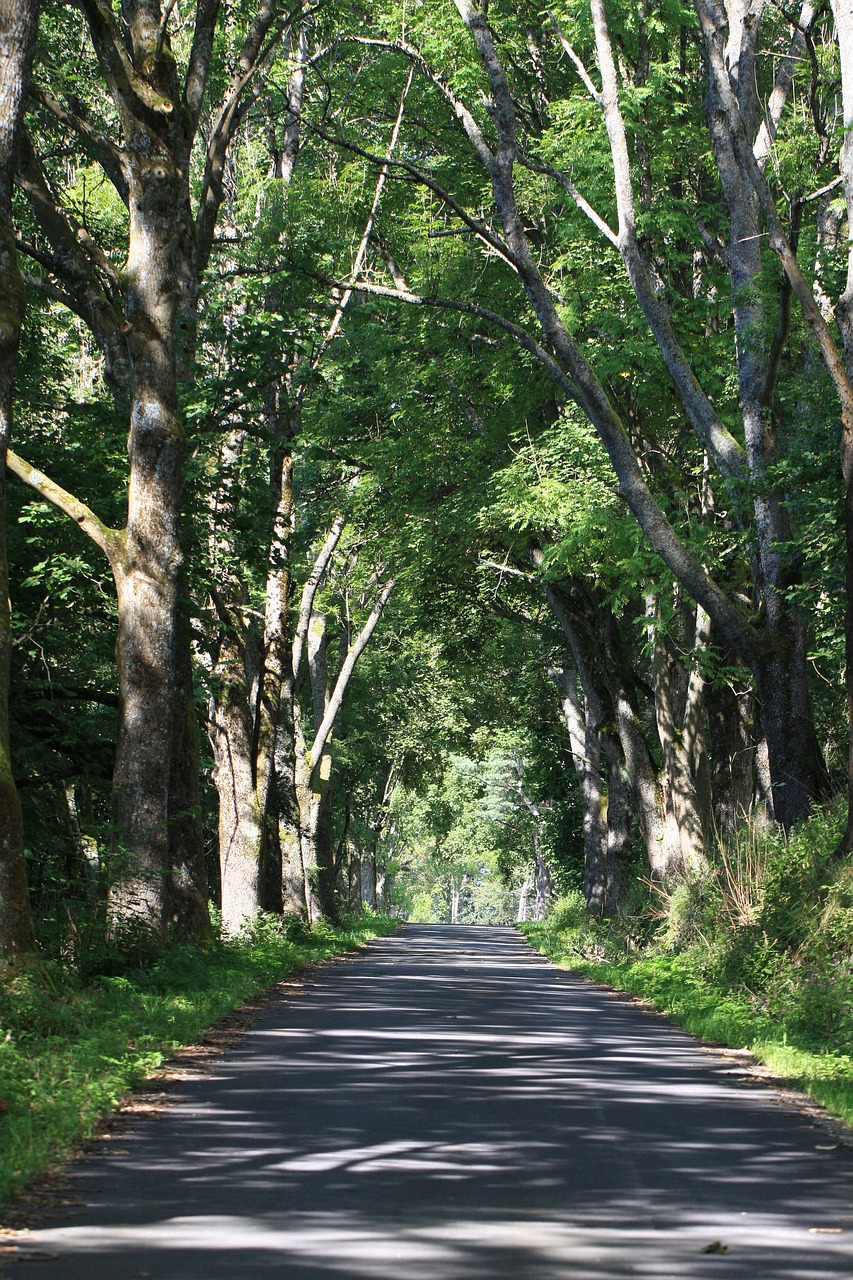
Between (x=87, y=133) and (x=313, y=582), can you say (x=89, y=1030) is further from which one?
(x=313, y=582)

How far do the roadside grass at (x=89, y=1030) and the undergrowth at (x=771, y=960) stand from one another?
14.5ft

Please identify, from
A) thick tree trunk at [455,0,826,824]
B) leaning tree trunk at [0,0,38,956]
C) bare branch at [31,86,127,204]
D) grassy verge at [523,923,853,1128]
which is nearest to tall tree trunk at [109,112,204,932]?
bare branch at [31,86,127,204]

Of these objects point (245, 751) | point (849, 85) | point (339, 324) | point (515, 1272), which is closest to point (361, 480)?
point (339, 324)

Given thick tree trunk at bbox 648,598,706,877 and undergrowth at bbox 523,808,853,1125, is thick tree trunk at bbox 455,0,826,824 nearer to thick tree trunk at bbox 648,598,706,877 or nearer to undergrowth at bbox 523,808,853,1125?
undergrowth at bbox 523,808,853,1125

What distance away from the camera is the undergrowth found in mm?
11359

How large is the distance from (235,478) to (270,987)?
6392mm

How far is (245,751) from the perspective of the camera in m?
23.0

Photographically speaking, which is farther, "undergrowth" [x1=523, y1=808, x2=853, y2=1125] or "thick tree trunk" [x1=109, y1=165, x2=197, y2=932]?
"thick tree trunk" [x1=109, y1=165, x2=197, y2=932]

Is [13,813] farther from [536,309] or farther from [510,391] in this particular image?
[510,391]

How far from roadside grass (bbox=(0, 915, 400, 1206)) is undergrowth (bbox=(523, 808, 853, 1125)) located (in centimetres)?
441

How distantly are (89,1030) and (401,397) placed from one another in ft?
56.8

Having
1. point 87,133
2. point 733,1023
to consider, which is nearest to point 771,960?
point 733,1023

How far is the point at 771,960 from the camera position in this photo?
14.6 meters

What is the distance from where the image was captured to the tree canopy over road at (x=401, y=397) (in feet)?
51.1
